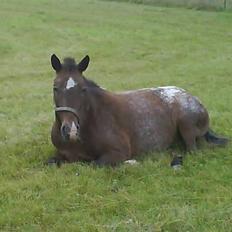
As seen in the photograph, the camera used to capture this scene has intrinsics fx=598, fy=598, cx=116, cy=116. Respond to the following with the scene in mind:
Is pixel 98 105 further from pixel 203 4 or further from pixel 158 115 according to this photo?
pixel 203 4

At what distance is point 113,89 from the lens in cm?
1270

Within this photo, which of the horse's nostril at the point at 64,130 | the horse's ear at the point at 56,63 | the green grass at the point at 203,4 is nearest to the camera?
the horse's nostril at the point at 64,130

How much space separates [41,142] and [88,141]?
4.53 ft

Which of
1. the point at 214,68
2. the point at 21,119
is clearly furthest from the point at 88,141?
the point at 214,68

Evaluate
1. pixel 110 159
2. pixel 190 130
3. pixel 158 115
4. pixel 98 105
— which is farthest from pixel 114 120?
pixel 190 130

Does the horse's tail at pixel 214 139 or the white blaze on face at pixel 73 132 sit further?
A: the horse's tail at pixel 214 139

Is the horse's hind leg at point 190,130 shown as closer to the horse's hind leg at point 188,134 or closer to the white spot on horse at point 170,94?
the horse's hind leg at point 188,134

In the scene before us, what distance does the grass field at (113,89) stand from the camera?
545 centimetres

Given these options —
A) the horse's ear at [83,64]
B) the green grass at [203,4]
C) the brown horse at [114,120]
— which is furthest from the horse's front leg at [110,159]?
the green grass at [203,4]

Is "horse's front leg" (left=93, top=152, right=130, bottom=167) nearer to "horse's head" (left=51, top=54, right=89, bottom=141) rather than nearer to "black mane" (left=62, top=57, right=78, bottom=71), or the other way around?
"horse's head" (left=51, top=54, right=89, bottom=141)

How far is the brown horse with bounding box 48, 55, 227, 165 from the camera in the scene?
263 inches

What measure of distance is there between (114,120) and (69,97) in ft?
2.60

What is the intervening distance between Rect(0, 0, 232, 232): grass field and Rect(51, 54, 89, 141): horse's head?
484 mm

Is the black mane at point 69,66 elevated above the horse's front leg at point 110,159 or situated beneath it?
elevated above
